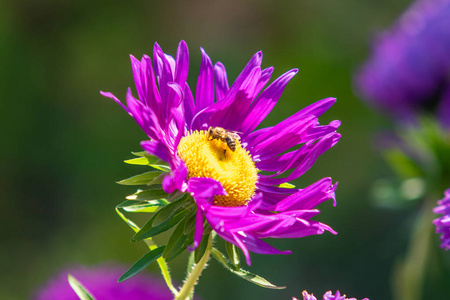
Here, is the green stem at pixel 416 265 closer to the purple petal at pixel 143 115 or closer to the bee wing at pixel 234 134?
the bee wing at pixel 234 134

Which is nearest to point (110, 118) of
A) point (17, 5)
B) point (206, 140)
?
point (17, 5)

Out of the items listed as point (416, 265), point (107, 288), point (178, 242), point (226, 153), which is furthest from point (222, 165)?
point (416, 265)

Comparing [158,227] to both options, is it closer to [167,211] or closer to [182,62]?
[167,211]

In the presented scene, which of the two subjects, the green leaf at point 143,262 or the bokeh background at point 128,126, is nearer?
the green leaf at point 143,262

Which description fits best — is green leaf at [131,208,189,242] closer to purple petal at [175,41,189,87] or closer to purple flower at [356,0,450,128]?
purple petal at [175,41,189,87]

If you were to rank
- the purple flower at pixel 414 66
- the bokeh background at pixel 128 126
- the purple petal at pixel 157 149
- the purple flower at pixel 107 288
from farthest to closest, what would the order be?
the bokeh background at pixel 128 126 < the purple flower at pixel 414 66 < the purple flower at pixel 107 288 < the purple petal at pixel 157 149

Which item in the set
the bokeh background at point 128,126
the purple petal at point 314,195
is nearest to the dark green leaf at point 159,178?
the purple petal at point 314,195

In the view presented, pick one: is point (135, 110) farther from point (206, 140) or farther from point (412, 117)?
point (412, 117)
